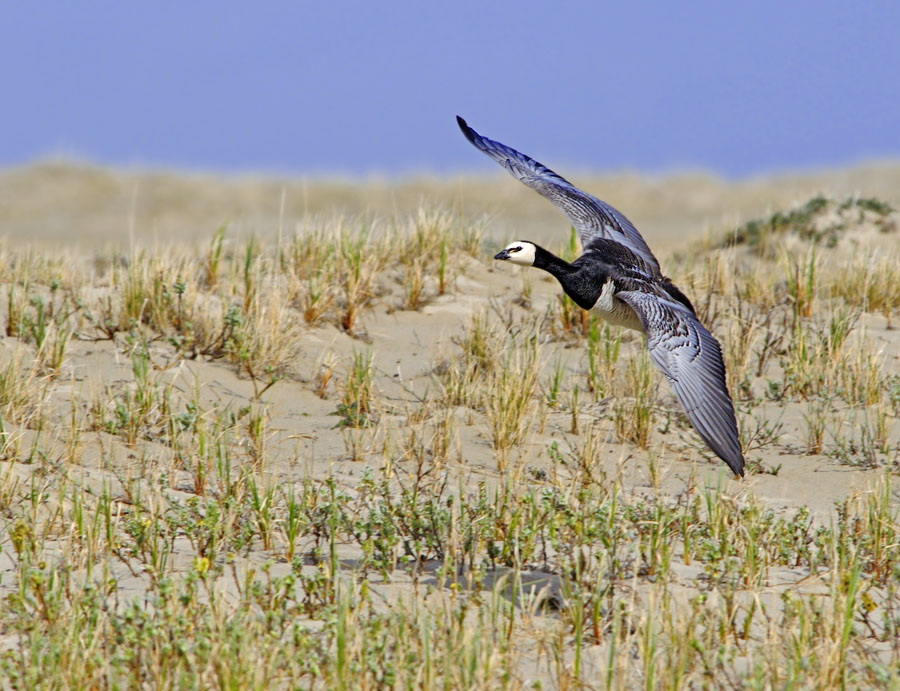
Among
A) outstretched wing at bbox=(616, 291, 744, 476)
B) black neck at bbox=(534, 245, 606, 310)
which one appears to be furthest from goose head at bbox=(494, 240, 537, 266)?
outstretched wing at bbox=(616, 291, 744, 476)

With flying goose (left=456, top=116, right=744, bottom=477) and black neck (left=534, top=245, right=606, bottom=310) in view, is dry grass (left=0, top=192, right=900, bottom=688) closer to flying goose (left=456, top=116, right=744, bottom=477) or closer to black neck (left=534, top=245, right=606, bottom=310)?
flying goose (left=456, top=116, right=744, bottom=477)

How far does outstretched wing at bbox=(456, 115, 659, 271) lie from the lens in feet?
22.1

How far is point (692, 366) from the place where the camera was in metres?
4.80

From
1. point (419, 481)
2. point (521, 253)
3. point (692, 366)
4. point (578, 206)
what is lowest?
point (419, 481)

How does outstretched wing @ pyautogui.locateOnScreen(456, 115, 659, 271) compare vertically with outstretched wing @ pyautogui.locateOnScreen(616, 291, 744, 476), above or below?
above

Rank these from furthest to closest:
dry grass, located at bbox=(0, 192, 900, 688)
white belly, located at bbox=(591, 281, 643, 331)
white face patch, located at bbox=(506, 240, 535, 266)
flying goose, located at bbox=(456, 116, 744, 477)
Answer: white face patch, located at bbox=(506, 240, 535, 266)
white belly, located at bbox=(591, 281, 643, 331)
flying goose, located at bbox=(456, 116, 744, 477)
dry grass, located at bbox=(0, 192, 900, 688)

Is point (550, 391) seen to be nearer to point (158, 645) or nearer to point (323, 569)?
point (323, 569)

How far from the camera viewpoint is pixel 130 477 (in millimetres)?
4684

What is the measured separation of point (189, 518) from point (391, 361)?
3.20 m

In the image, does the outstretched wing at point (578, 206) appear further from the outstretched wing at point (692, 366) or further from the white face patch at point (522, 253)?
the outstretched wing at point (692, 366)

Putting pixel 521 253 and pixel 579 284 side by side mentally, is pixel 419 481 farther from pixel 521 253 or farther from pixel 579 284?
pixel 521 253

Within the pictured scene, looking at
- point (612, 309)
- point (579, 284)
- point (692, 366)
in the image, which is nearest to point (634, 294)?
point (612, 309)

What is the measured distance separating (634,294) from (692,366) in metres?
0.77

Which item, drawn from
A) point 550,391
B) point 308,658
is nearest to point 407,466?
point 550,391
